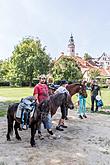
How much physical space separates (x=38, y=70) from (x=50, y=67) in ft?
19.3

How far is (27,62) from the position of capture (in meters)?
62.7

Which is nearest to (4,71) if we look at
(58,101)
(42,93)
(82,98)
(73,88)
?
(82,98)

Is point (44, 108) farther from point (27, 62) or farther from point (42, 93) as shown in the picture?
point (27, 62)

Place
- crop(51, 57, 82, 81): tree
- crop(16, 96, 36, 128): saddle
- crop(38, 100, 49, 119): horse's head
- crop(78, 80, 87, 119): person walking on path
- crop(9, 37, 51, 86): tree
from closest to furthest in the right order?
crop(16, 96, 36, 128): saddle → crop(38, 100, 49, 119): horse's head → crop(78, 80, 87, 119): person walking on path → crop(51, 57, 82, 81): tree → crop(9, 37, 51, 86): tree

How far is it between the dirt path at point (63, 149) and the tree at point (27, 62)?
174 feet

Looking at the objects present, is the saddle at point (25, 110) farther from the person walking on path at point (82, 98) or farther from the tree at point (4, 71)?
the tree at point (4, 71)

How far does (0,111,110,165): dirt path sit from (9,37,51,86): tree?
5293 centimetres

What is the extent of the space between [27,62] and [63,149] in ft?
184

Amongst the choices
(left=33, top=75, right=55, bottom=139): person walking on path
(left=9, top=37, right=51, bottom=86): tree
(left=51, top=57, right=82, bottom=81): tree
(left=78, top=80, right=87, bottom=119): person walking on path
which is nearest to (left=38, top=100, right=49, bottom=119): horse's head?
(left=33, top=75, right=55, bottom=139): person walking on path

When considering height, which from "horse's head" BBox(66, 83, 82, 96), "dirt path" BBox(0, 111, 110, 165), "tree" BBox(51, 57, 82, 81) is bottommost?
"dirt path" BBox(0, 111, 110, 165)

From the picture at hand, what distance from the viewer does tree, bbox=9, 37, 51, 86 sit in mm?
62375

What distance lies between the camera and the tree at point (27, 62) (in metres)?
62.4

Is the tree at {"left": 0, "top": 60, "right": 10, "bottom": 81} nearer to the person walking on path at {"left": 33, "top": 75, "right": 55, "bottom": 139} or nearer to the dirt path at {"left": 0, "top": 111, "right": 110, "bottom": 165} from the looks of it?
the dirt path at {"left": 0, "top": 111, "right": 110, "bottom": 165}

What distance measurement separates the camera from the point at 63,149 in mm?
7145
